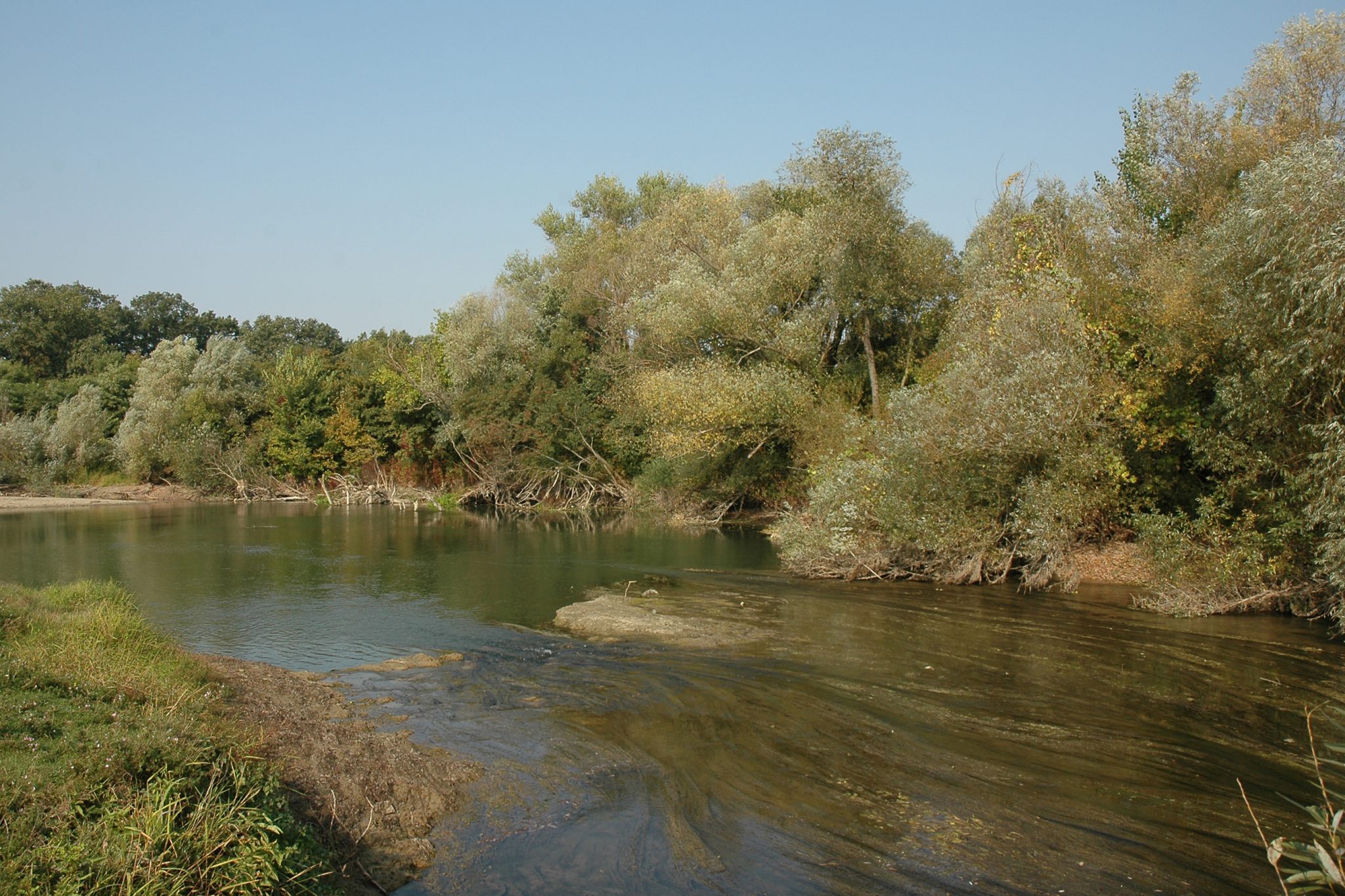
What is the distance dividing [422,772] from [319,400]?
170ft

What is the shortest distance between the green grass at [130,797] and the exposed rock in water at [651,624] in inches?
333

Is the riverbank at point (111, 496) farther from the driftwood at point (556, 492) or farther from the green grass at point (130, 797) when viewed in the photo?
the green grass at point (130, 797)

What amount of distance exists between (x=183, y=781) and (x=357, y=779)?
2.17 meters

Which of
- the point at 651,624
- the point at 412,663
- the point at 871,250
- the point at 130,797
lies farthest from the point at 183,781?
the point at 871,250

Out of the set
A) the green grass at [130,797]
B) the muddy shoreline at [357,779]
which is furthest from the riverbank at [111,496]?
the green grass at [130,797]

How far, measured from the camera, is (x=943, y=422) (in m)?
20.6

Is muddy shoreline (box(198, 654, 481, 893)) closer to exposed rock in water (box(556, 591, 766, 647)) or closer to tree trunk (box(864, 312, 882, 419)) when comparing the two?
exposed rock in water (box(556, 591, 766, 647))

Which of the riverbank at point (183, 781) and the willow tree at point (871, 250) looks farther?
the willow tree at point (871, 250)

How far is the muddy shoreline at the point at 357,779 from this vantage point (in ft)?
24.1

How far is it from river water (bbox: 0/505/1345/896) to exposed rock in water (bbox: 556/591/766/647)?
1.30 ft

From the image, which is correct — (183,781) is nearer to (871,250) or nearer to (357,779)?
(357,779)

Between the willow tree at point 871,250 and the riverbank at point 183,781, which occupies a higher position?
the willow tree at point 871,250

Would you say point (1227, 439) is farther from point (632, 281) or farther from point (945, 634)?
point (632, 281)

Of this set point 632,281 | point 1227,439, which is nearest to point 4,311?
point 632,281
